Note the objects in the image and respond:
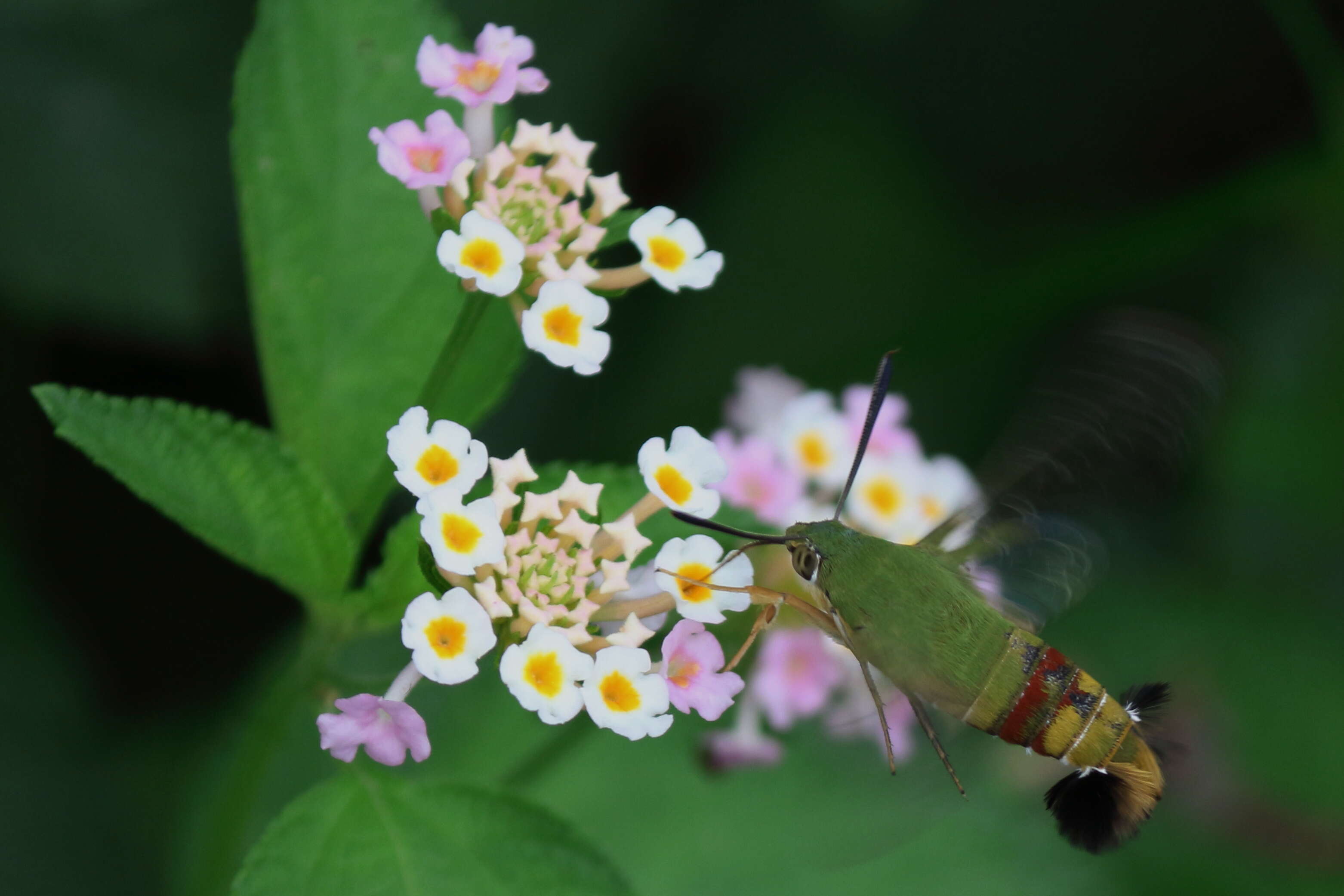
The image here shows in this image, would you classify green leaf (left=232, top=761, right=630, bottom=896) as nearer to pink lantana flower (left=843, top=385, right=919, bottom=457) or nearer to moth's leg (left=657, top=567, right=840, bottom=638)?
moth's leg (left=657, top=567, right=840, bottom=638)

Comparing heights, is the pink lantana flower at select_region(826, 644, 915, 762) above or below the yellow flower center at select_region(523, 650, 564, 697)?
below

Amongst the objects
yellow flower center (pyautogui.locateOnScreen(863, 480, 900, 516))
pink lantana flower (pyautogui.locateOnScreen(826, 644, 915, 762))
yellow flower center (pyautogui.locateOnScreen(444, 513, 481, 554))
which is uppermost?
yellow flower center (pyautogui.locateOnScreen(863, 480, 900, 516))

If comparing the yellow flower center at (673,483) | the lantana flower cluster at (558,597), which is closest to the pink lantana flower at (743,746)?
the lantana flower cluster at (558,597)

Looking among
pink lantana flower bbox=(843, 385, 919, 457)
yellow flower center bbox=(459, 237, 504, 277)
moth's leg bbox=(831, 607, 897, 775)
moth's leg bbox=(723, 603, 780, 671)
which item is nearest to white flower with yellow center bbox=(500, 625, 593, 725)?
moth's leg bbox=(723, 603, 780, 671)

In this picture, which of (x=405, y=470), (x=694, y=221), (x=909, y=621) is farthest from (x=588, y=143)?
(x=694, y=221)

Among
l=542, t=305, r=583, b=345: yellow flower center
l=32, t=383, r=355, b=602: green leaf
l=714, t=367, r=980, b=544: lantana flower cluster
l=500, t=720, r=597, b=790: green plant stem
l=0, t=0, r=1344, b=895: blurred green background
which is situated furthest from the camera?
l=0, t=0, r=1344, b=895: blurred green background
